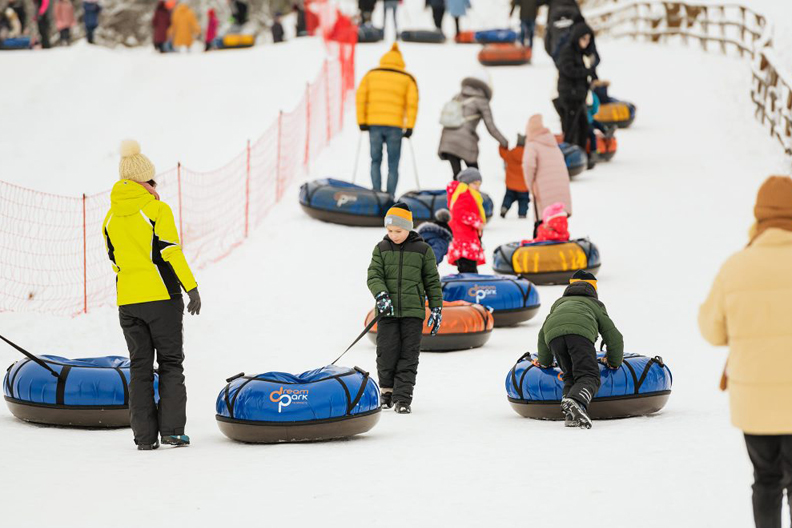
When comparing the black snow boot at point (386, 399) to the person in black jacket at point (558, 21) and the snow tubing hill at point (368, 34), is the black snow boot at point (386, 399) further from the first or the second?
the snow tubing hill at point (368, 34)

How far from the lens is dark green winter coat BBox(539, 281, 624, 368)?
24.1 feet

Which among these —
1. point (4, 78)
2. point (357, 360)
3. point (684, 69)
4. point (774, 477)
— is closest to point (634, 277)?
point (357, 360)

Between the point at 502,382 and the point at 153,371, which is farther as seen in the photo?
the point at 502,382

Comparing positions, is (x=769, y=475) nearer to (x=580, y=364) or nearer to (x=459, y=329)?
(x=580, y=364)

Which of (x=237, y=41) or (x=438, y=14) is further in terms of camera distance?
(x=237, y=41)

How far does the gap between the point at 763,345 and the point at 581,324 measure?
2892 mm

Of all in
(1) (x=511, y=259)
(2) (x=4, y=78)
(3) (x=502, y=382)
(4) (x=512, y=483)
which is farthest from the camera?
(2) (x=4, y=78)

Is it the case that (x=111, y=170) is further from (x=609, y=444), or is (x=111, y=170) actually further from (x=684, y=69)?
(x=609, y=444)

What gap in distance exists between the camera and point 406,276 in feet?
26.7

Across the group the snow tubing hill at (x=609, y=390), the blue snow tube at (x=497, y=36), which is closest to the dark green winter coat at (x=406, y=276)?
the snow tubing hill at (x=609, y=390)

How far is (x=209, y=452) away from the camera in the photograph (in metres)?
6.75

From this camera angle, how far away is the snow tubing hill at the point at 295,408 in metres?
6.86

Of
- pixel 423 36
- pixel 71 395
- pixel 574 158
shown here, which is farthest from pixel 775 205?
pixel 423 36

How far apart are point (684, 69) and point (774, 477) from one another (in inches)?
879
